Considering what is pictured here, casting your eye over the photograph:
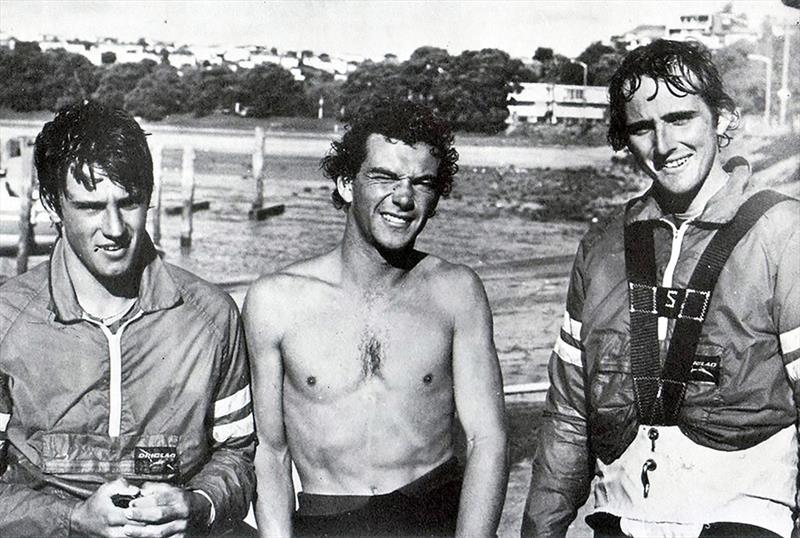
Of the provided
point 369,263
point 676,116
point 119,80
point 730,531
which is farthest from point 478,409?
point 119,80

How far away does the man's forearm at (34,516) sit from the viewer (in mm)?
2248

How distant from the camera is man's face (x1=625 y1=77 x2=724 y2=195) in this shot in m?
2.37

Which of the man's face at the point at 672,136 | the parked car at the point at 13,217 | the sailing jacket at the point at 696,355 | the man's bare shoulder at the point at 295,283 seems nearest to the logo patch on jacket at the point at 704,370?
the sailing jacket at the point at 696,355

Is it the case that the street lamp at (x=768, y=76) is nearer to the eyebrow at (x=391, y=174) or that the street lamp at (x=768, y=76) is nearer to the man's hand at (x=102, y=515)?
the eyebrow at (x=391, y=174)

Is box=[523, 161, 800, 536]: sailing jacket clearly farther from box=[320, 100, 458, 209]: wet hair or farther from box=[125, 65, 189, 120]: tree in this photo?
box=[125, 65, 189, 120]: tree

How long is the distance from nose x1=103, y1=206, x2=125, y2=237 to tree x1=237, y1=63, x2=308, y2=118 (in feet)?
3.58

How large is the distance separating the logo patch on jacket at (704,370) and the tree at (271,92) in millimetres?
1671

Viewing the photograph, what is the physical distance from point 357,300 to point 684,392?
0.91 meters

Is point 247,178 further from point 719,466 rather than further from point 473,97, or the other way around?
point 719,466

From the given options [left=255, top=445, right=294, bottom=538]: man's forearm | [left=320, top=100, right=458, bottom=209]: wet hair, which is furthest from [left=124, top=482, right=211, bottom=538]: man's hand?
[left=320, top=100, right=458, bottom=209]: wet hair

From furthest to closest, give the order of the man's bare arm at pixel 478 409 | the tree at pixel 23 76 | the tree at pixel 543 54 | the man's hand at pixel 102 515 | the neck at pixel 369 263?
the tree at pixel 543 54
the tree at pixel 23 76
the neck at pixel 369 263
the man's bare arm at pixel 478 409
the man's hand at pixel 102 515

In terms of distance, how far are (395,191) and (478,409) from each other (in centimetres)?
65

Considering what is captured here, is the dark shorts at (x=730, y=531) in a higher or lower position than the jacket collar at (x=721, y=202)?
lower

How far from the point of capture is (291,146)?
339 centimetres
